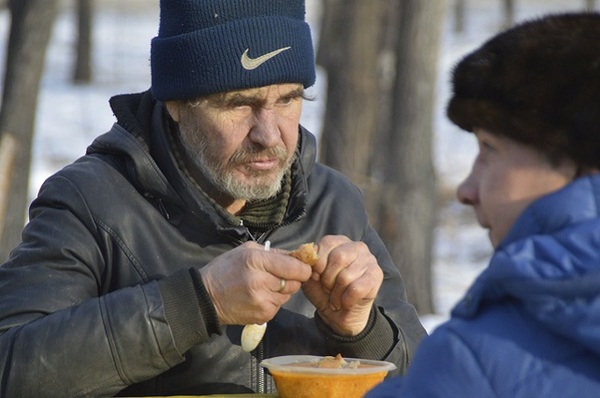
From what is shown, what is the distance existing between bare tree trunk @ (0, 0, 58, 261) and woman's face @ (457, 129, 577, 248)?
228 inches

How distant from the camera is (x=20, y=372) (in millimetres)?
2705

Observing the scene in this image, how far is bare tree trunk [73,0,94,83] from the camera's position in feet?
72.6

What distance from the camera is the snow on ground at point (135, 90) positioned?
13148 millimetres

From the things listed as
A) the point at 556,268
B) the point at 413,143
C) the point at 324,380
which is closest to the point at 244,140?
the point at 324,380

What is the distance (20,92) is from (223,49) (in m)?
4.52

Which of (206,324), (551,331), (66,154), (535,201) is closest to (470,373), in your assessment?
(551,331)

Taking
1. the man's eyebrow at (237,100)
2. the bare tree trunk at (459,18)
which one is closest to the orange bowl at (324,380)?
the man's eyebrow at (237,100)

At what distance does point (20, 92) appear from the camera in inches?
290

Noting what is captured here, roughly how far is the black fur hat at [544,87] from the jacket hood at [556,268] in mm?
83

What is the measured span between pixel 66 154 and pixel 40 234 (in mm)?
14237

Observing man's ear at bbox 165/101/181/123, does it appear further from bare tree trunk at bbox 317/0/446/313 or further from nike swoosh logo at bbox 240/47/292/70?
bare tree trunk at bbox 317/0/446/313

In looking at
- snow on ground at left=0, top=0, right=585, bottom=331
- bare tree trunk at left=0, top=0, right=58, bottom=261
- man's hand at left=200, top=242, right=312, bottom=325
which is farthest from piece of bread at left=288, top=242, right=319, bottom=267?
bare tree trunk at left=0, top=0, right=58, bottom=261

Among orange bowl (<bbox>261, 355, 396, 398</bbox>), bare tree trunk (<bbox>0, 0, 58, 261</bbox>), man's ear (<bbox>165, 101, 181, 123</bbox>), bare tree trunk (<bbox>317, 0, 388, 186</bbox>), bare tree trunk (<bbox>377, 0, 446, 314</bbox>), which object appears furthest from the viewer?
bare tree trunk (<bbox>317, 0, 388, 186</bbox>)

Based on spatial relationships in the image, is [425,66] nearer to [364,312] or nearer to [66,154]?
[364,312]
